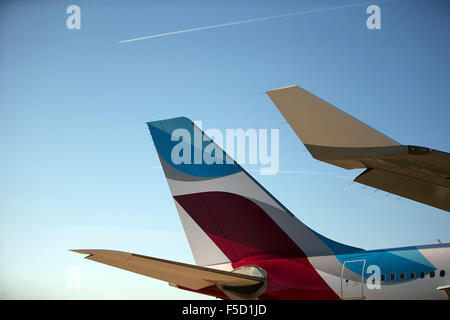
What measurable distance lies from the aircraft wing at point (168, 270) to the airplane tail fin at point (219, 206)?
154cm

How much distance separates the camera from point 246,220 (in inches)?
480

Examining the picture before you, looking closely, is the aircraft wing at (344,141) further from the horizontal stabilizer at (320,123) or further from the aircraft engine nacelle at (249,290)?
the aircraft engine nacelle at (249,290)

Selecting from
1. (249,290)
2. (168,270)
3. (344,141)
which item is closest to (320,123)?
(344,141)

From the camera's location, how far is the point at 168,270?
872 centimetres

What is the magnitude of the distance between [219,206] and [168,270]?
403cm

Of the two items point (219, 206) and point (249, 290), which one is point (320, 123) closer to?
point (249, 290)

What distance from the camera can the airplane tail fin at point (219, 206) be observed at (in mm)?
11664

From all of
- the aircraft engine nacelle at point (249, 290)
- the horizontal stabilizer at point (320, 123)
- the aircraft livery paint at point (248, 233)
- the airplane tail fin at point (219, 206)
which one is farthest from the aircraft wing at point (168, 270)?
the horizontal stabilizer at point (320, 123)

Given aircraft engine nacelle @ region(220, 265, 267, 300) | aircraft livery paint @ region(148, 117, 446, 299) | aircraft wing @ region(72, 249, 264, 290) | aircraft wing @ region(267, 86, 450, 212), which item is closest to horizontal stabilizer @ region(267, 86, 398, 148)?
aircraft wing @ region(267, 86, 450, 212)

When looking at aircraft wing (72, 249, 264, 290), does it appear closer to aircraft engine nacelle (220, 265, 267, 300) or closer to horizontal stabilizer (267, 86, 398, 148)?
aircraft engine nacelle (220, 265, 267, 300)

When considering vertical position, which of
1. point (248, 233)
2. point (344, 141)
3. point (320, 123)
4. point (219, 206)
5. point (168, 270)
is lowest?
Result: point (168, 270)
